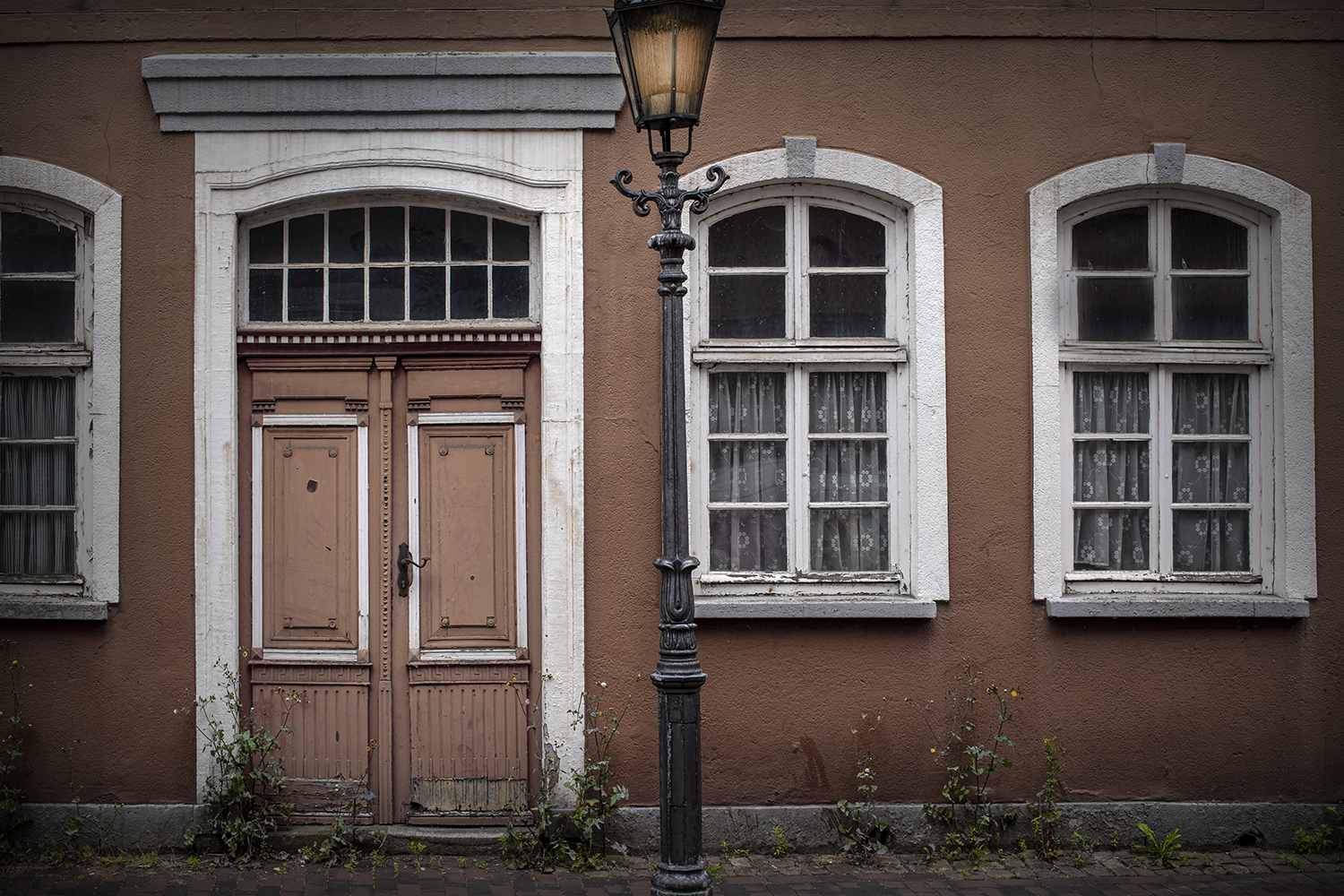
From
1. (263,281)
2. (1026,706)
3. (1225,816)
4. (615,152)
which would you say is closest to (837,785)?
(1026,706)

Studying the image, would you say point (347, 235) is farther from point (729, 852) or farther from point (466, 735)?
point (729, 852)

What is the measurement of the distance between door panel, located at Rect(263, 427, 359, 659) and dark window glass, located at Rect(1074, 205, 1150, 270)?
419 cm

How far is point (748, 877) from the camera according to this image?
5199 mm

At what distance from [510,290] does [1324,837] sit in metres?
5.20

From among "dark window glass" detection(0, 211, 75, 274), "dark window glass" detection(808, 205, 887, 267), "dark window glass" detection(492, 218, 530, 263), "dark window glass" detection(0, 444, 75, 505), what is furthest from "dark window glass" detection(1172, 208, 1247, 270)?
"dark window glass" detection(0, 444, 75, 505)

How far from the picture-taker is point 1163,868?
537 cm

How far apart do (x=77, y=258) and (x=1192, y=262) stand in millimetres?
6131

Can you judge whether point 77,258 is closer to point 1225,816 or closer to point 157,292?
point 157,292

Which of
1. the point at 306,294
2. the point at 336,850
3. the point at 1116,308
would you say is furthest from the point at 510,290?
the point at 1116,308

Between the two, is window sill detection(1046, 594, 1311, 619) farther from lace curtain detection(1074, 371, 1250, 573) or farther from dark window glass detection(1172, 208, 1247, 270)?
dark window glass detection(1172, 208, 1247, 270)

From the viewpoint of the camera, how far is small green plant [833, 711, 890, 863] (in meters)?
5.49

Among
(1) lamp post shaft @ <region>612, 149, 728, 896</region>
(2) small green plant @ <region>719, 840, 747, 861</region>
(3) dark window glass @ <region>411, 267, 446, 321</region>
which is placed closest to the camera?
(1) lamp post shaft @ <region>612, 149, 728, 896</region>

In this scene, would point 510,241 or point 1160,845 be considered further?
point 510,241

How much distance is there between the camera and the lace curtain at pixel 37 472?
5742mm
